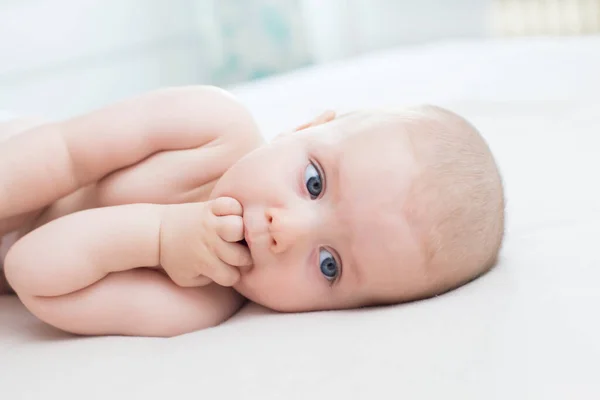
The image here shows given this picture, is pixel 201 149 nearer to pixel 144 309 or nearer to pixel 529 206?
pixel 144 309

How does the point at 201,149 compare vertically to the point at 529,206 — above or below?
above

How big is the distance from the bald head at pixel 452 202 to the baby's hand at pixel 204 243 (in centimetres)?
23

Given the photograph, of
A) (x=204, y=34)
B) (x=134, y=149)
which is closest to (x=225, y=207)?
(x=134, y=149)

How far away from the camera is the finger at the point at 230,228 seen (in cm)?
104

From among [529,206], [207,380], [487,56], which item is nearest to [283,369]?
[207,380]

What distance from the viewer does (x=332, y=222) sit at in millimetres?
1054

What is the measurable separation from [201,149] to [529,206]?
1.83 feet

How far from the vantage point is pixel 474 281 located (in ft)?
3.53

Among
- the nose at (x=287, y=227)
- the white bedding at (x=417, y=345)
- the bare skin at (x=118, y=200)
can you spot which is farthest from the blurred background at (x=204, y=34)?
the nose at (x=287, y=227)

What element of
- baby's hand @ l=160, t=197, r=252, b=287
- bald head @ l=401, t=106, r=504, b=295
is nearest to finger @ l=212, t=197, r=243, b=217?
baby's hand @ l=160, t=197, r=252, b=287

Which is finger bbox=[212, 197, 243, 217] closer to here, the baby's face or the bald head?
the baby's face

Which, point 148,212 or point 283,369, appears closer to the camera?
point 283,369

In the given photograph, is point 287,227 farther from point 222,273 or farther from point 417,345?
point 417,345

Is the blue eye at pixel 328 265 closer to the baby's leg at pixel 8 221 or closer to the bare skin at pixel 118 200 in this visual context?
the bare skin at pixel 118 200
